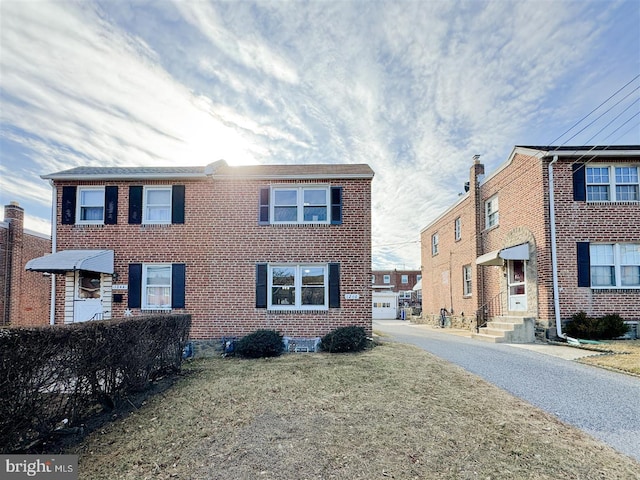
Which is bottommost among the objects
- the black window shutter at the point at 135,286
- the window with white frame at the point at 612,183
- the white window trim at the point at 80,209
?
the black window shutter at the point at 135,286

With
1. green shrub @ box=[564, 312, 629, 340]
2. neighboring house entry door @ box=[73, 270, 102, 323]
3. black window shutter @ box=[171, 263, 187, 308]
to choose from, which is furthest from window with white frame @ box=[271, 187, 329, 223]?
green shrub @ box=[564, 312, 629, 340]

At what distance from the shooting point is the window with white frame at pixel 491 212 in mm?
16630

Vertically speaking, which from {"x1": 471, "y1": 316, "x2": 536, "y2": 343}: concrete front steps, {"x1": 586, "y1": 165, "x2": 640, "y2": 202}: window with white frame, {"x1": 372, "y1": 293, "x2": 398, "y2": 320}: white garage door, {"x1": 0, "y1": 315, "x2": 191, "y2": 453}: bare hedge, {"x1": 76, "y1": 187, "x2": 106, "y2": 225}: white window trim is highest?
{"x1": 586, "y1": 165, "x2": 640, "y2": 202}: window with white frame

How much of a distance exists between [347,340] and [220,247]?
5178 mm

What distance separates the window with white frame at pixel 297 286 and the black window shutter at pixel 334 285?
0.59 feet

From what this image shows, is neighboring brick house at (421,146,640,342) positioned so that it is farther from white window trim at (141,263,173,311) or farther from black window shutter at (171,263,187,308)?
white window trim at (141,263,173,311)

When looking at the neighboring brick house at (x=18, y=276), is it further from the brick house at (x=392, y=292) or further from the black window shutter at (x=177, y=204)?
the brick house at (x=392, y=292)

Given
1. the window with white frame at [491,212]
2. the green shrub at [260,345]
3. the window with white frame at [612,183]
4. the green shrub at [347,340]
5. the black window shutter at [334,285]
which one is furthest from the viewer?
the window with white frame at [491,212]

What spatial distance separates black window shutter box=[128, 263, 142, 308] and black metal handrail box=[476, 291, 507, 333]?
1419 centimetres

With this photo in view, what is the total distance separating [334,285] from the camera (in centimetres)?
1154

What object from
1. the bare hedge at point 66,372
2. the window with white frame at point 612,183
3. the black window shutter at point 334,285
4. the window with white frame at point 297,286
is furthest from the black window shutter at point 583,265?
the bare hedge at point 66,372

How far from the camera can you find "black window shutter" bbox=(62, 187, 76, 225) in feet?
40.1

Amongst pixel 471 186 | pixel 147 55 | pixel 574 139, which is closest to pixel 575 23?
pixel 574 139

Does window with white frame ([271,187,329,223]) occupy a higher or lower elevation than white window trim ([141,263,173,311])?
higher
